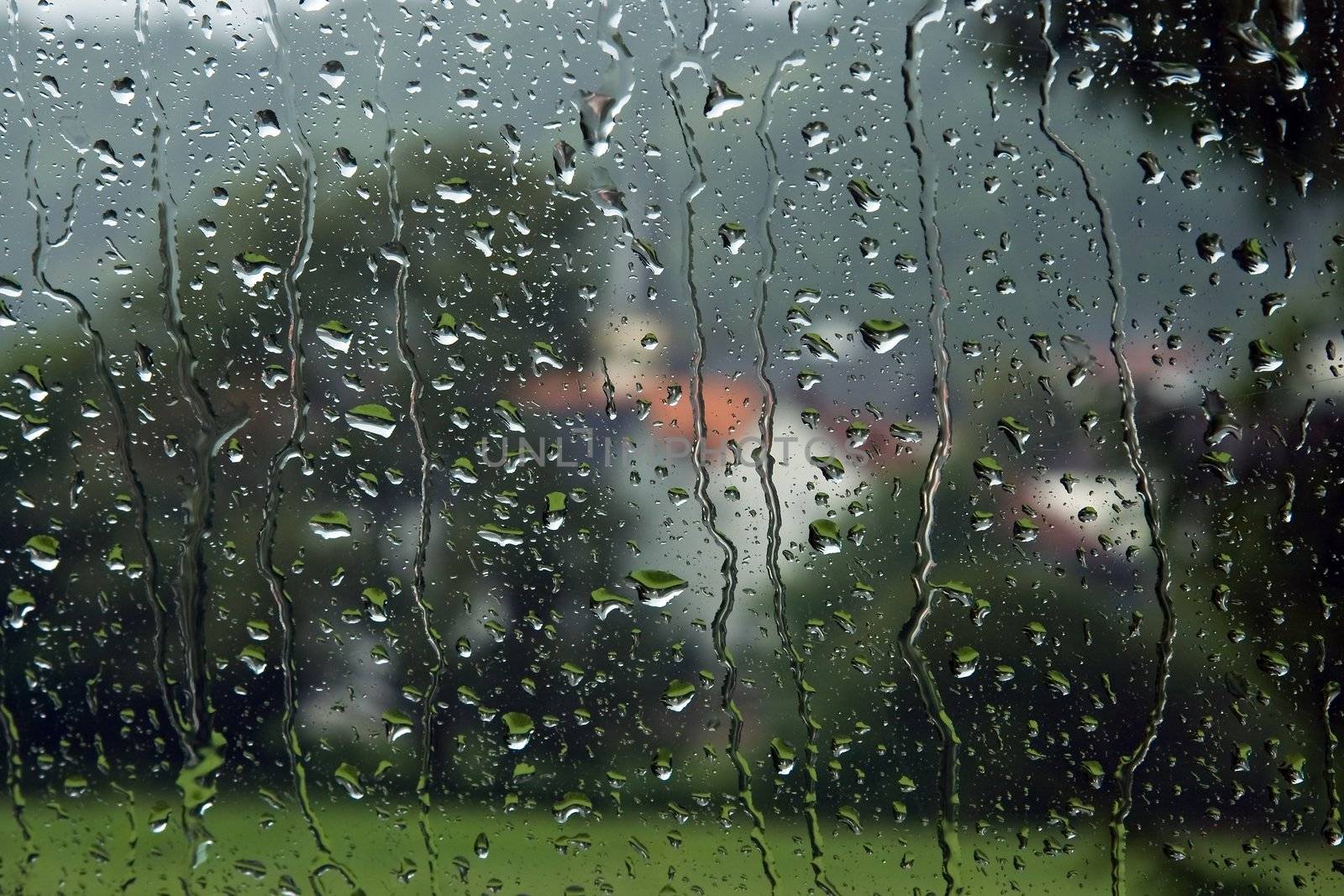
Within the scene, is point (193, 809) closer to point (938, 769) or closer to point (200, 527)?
point (200, 527)

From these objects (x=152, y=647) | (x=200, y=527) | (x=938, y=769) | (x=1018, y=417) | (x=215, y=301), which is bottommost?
(x=938, y=769)

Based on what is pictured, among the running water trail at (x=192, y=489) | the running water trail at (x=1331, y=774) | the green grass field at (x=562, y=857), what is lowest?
the green grass field at (x=562, y=857)

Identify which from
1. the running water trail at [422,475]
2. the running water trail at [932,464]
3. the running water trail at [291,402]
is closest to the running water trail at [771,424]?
the running water trail at [932,464]

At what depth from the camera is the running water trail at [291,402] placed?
0.90 m

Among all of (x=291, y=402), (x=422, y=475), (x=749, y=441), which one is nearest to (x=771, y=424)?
(x=749, y=441)

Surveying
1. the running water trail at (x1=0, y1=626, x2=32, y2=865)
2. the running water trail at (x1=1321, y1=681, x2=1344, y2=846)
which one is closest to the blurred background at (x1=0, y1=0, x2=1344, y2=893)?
the running water trail at (x1=1321, y1=681, x2=1344, y2=846)

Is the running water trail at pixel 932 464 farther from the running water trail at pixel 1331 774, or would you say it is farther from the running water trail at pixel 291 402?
the running water trail at pixel 291 402

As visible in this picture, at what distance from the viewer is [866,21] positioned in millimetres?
860

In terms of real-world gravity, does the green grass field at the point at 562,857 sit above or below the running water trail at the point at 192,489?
below

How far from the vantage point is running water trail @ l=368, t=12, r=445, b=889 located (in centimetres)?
89

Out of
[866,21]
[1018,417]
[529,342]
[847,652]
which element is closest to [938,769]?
[847,652]

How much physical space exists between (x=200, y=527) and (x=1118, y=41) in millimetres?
1223

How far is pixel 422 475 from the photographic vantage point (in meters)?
0.89

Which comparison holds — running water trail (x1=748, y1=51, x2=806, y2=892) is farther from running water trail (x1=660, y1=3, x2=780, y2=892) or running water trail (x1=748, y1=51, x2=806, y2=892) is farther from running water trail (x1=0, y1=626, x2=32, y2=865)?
running water trail (x1=0, y1=626, x2=32, y2=865)
